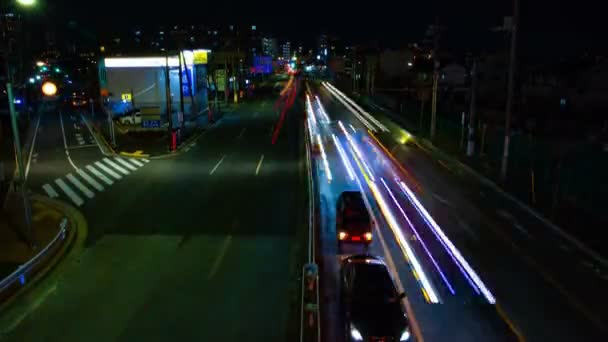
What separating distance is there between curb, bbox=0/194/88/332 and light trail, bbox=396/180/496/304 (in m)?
12.2

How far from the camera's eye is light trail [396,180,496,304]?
14547mm

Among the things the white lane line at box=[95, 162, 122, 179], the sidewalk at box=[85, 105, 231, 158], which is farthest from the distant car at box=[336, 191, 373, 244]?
the sidewalk at box=[85, 105, 231, 158]

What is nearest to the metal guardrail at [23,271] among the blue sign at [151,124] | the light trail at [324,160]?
the light trail at [324,160]

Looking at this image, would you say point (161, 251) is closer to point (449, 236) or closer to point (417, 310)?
point (417, 310)

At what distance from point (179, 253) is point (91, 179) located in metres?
13.8

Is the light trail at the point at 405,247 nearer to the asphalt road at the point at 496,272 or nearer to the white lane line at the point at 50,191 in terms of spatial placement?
the asphalt road at the point at 496,272

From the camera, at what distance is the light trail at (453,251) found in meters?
14.5

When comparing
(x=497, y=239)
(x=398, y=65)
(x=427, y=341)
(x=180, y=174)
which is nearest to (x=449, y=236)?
(x=497, y=239)

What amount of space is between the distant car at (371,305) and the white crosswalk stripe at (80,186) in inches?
663

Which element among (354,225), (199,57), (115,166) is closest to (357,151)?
(115,166)

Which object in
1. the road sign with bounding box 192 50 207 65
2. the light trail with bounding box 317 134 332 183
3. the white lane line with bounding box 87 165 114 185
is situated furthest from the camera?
the road sign with bounding box 192 50 207 65

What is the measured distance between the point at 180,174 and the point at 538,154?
19292 mm

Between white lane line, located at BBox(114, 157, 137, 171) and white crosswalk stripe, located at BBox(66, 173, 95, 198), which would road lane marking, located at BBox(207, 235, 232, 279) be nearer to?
white crosswalk stripe, located at BBox(66, 173, 95, 198)

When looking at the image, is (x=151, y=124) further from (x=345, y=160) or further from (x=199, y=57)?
(x=199, y=57)
